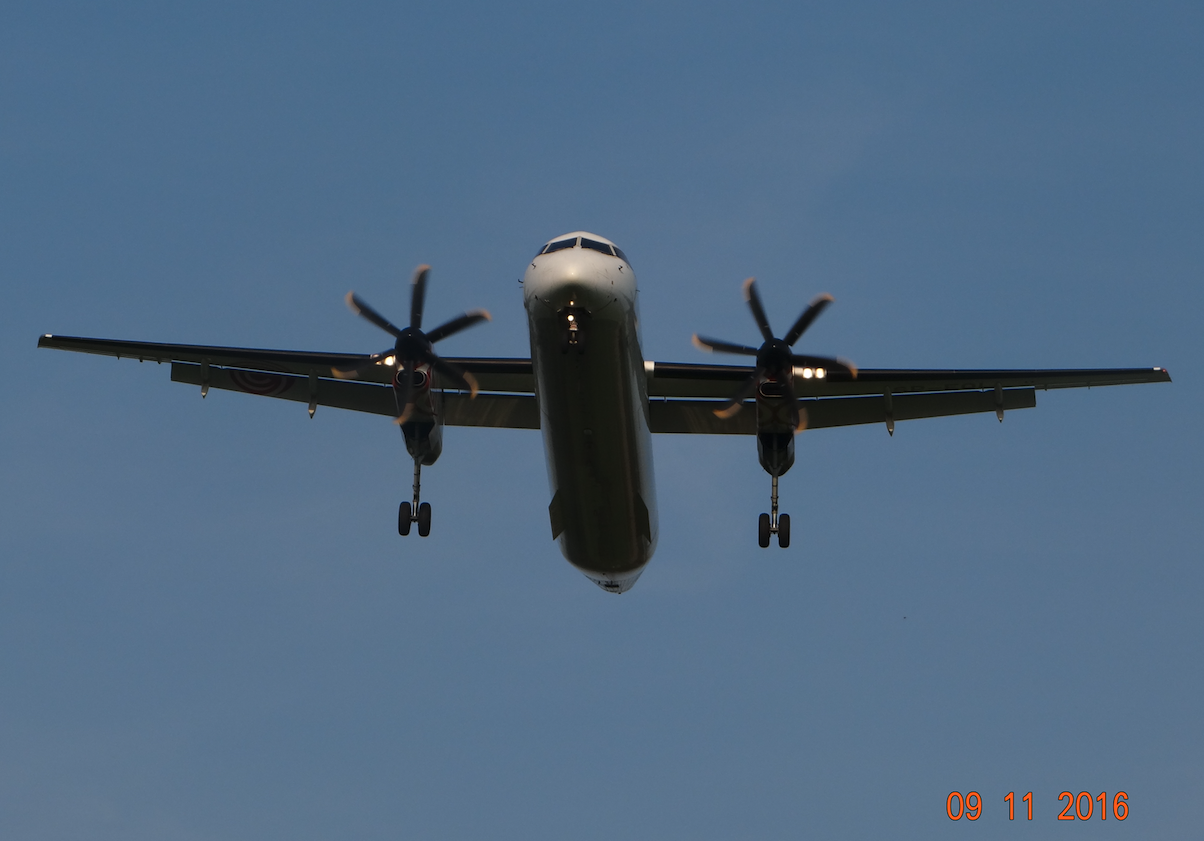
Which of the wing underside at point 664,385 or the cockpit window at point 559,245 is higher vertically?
the cockpit window at point 559,245

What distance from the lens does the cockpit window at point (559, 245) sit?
20667 mm

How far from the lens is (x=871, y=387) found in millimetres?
25609

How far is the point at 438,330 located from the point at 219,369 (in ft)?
18.3

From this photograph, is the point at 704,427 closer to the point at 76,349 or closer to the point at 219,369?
the point at 219,369

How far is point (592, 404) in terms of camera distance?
68.6 ft

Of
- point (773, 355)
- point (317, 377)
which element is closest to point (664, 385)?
point (773, 355)

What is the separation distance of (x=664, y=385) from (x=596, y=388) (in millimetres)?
4899

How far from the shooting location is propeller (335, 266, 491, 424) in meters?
23.3

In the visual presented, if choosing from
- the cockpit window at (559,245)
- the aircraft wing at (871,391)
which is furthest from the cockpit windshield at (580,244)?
the aircraft wing at (871,391)

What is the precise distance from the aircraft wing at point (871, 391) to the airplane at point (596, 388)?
0.12ft

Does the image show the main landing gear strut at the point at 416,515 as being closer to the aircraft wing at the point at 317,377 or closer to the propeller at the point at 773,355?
the aircraft wing at the point at 317,377

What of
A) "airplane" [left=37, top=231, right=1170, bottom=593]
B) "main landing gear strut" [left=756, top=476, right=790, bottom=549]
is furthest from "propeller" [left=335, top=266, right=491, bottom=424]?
"main landing gear strut" [left=756, top=476, right=790, bottom=549]

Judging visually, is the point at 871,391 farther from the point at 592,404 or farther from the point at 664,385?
the point at 592,404

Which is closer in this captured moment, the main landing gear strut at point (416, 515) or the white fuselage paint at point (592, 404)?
the white fuselage paint at point (592, 404)
